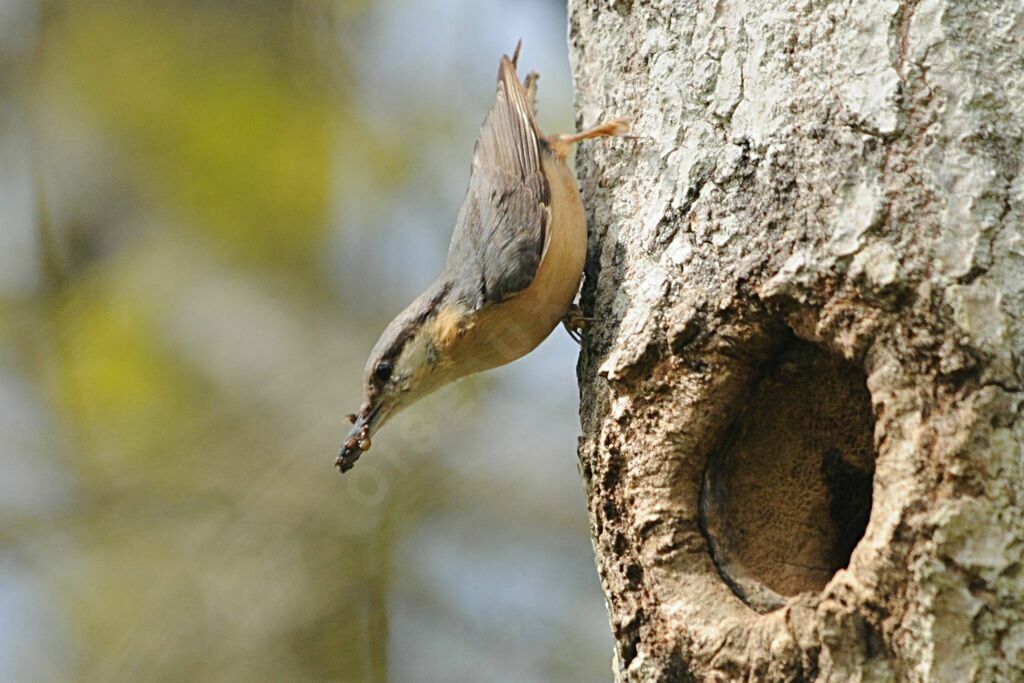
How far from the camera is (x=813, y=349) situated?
80.0 inches

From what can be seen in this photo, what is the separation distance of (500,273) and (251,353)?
238 cm

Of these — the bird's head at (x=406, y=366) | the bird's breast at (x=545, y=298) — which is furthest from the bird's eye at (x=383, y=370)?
the bird's breast at (x=545, y=298)

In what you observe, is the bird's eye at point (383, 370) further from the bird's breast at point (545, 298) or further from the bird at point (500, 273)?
the bird's breast at point (545, 298)

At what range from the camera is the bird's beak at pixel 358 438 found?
3.06 meters

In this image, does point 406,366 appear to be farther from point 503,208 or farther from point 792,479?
point 792,479

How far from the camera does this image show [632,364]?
2184 mm

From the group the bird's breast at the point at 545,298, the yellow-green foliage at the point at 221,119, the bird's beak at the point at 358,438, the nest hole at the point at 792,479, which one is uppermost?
the yellow-green foliage at the point at 221,119

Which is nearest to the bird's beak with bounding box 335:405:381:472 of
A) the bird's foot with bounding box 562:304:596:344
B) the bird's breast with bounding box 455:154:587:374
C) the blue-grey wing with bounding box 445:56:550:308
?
the bird's breast with bounding box 455:154:587:374

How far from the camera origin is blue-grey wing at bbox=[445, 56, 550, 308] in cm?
281

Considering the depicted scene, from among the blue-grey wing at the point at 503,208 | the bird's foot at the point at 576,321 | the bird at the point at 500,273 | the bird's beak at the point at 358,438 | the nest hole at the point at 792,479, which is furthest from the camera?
the bird's beak at the point at 358,438

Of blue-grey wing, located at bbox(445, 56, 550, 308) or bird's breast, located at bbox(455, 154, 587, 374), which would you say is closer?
bird's breast, located at bbox(455, 154, 587, 374)

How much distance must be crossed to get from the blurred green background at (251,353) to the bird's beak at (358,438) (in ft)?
4.45

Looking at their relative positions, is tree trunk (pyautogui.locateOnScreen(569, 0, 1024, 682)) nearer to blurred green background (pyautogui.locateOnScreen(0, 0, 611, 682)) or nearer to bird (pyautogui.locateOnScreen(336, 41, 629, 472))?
bird (pyautogui.locateOnScreen(336, 41, 629, 472))

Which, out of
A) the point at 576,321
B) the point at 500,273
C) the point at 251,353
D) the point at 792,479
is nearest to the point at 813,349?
the point at 792,479
